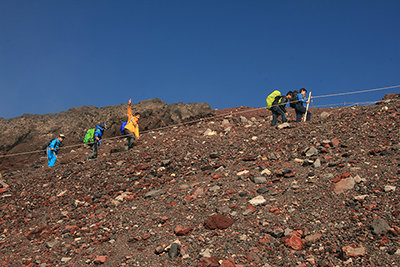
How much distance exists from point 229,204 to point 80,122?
13849 millimetres

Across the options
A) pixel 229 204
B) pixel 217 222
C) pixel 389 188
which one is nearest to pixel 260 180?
pixel 229 204

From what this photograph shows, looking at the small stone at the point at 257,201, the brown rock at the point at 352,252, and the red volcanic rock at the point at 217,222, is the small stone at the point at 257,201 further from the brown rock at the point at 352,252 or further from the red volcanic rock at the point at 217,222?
the brown rock at the point at 352,252

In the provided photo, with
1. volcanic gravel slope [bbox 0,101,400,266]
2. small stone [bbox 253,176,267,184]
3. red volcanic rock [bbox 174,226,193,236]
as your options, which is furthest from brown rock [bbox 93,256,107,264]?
small stone [bbox 253,176,267,184]

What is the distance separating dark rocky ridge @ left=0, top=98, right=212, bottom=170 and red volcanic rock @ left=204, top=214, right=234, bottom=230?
11697 mm

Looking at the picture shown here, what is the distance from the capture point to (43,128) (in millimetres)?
17125

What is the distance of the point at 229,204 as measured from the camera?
6047mm

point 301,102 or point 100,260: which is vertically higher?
point 301,102

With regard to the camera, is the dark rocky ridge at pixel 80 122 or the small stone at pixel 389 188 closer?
the small stone at pixel 389 188

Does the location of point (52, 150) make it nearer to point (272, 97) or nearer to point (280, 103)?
point (272, 97)

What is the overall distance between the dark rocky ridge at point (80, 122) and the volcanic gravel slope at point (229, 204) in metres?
6.56

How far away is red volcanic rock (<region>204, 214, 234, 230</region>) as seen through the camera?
533cm

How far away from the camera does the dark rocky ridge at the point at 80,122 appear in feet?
53.6

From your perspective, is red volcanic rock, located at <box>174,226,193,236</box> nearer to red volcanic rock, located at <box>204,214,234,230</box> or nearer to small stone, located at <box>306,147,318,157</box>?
red volcanic rock, located at <box>204,214,234,230</box>

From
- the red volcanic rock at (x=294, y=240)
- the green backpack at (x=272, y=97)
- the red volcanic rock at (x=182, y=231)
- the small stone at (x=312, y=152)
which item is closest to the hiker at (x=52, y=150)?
the red volcanic rock at (x=182, y=231)
